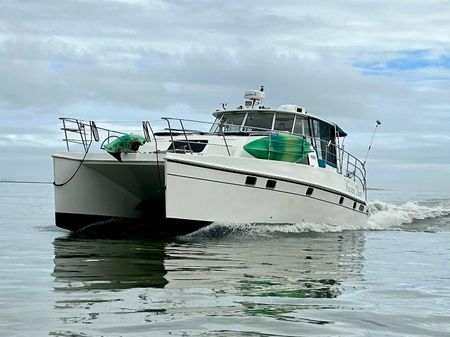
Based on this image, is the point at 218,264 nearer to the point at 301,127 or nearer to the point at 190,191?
the point at 190,191

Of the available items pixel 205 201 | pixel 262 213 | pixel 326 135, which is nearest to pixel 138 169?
pixel 205 201

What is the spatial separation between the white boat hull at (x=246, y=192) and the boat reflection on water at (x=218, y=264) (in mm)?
478

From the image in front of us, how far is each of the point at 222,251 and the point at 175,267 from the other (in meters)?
1.88

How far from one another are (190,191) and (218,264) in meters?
2.57

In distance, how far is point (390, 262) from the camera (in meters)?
9.12

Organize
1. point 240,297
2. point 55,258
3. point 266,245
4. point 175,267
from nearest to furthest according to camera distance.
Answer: point 240,297
point 175,267
point 55,258
point 266,245

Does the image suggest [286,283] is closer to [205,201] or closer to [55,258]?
[55,258]

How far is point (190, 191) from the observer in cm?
1060

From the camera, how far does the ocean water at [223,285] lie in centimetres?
482

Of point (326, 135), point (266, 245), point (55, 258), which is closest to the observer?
point (55, 258)

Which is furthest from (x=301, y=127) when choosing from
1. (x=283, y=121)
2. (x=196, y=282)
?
(x=196, y=282)

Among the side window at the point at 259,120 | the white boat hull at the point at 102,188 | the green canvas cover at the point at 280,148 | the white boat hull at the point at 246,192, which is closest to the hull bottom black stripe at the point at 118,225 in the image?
the white boat hull at the point at 102,188

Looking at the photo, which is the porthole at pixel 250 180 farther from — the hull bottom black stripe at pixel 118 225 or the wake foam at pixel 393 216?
the wake foam at pixel 393 216

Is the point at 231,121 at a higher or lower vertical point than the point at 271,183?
higher
